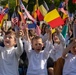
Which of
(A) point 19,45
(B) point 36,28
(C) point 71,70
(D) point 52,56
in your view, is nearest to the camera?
(C) point 71,70

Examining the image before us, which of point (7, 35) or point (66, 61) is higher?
point (7, 35)

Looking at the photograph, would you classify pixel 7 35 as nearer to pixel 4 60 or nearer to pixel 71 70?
pixel 4 60

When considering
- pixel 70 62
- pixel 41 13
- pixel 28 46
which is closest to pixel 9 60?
pixel 28 46

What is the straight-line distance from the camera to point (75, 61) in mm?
5012

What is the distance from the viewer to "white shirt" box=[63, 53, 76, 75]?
495 cm

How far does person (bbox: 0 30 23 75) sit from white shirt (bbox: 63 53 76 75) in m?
0.86

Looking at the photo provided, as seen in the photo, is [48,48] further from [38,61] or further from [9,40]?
[9,40]

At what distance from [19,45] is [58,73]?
0.84 metres

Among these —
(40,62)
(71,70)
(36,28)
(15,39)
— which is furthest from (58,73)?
(36,28)

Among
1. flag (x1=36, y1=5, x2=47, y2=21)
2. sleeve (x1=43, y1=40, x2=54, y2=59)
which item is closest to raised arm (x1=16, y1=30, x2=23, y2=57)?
sleeve (x1=43, y1=40, x2=54, y2=59)

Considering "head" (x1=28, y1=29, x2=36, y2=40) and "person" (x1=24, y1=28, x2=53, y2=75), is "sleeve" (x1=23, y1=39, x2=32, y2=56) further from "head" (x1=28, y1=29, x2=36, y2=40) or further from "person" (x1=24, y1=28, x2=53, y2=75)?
"head" (x1=28, y1=29, x2=36, y2=40)

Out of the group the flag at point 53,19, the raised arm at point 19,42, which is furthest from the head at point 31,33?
the raised arm at point 19,42

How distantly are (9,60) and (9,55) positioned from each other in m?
0.08

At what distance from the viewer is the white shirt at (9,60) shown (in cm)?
549
